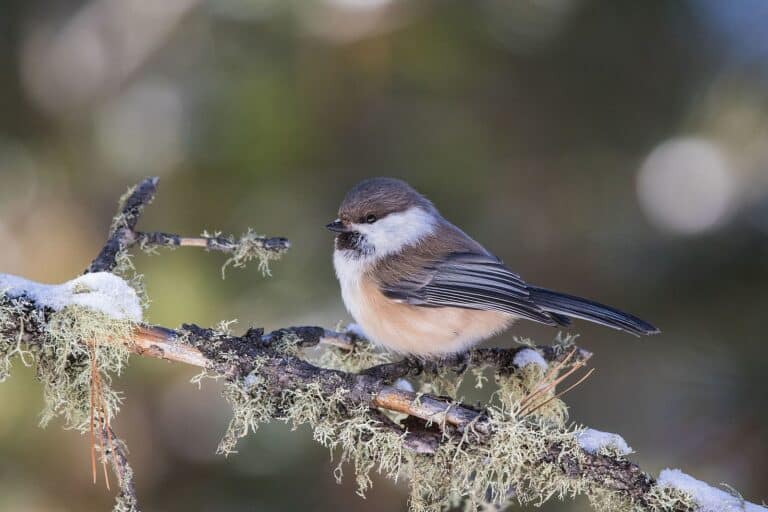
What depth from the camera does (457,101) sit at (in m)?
3.91

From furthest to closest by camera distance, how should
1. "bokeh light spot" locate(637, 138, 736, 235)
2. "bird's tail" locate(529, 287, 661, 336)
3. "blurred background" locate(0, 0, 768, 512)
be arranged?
"bokeh light spot" locate(637, 138, 736, 235)
"blurred background" locate(0, 0, 768, 512)
"bird's tail" locate(529, 287, 661, 336)

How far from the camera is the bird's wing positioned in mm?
2588

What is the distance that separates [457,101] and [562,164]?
71 centimetres

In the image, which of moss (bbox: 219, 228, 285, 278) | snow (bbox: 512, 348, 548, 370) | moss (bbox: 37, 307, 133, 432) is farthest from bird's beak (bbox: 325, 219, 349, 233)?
moss (bbox: 37, 307, 133, 432)

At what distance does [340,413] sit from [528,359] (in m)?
0.76

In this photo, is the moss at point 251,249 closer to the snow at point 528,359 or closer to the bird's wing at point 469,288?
the bird's wing at point 469,288

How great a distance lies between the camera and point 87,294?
1812 mm

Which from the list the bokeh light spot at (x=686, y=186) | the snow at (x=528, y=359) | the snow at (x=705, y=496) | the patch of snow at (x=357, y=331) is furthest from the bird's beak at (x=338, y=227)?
the bokeh light spot at (x=686, y=186)

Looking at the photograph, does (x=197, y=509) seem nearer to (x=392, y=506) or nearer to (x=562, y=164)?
(x=392, y=506)

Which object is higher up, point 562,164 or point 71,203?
point 562,164

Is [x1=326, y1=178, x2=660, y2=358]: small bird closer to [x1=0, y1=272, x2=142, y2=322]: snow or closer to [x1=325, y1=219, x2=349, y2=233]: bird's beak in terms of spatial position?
[x1=325, y1=219, x2=349, y2=233]: bird's beak

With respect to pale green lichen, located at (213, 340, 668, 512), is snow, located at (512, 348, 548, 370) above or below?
above

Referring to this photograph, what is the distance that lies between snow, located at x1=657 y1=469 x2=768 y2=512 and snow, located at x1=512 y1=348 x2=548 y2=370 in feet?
2.22

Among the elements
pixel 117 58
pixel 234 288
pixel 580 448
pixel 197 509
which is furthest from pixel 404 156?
pixel 580 448
